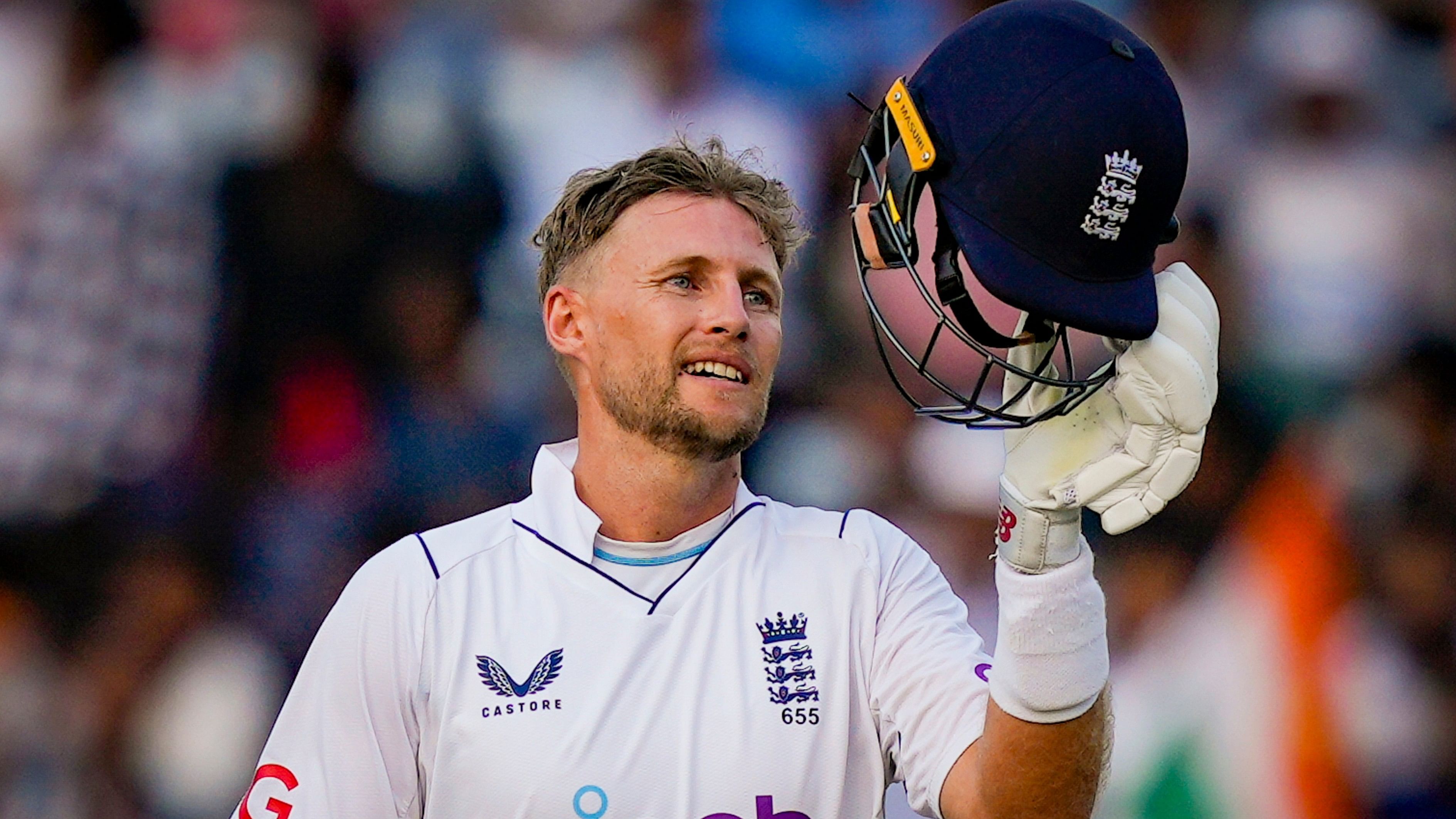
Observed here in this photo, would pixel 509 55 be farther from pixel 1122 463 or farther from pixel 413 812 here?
pixel 1122 463

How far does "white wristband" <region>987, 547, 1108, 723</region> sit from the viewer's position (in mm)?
2324

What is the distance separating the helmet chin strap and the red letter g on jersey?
130 cm

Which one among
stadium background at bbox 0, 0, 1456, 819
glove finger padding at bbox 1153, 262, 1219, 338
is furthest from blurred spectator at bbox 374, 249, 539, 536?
glove finger padding at bbox 1153, 262, 1219, 338

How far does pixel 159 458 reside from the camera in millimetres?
5074

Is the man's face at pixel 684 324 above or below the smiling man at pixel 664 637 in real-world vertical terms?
above

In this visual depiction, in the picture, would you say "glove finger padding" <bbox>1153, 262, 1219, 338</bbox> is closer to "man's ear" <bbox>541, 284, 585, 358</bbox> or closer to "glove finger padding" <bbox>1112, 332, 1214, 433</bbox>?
→ "glove finger padding" <bbox>1112, 332, 1214, 433</bbox>

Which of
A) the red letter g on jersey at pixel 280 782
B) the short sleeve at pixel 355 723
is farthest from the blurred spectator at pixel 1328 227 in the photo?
the red letter g on jersey at pixel 280 782

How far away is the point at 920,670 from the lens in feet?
8.61

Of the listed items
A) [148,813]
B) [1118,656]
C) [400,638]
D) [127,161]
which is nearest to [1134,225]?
[400,638]

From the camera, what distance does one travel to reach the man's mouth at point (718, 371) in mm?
2836

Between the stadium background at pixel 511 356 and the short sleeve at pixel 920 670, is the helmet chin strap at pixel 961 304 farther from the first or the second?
the stadium background at pixel 511 356

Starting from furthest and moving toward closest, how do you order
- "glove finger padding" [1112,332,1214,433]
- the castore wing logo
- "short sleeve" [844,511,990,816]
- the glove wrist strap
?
1. the castore wing logo
2. "short sleeve" [844,511,990,816]
3. the glove wrist strap
4. "glove finger padding" [1112,332,1214,433]

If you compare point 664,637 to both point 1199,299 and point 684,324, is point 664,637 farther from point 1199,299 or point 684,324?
point 1199,299

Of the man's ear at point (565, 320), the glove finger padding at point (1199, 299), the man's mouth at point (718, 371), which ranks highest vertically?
the glove finger padding at point (1199, 299)
